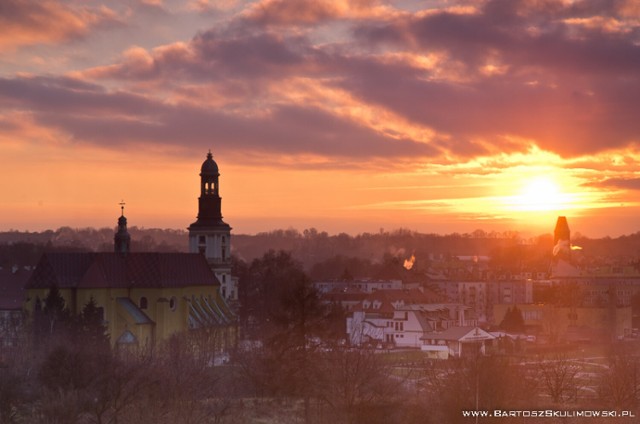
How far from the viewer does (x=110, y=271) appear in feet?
255

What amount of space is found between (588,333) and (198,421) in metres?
69.8

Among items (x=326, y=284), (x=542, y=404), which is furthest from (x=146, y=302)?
(x=326, y=284)

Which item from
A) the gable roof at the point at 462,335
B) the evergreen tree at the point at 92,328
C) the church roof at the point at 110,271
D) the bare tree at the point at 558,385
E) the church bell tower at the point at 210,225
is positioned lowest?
the bare tree at the point at 558,385

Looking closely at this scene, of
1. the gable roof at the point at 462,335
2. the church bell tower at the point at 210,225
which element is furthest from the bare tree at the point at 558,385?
the church bell tower at the point at 210,225

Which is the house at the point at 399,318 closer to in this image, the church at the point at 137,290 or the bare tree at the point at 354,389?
the church at the point at 137,290

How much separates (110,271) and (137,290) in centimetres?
206

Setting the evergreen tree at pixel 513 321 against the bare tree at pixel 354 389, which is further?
the evergreen tree at pixel 513 321

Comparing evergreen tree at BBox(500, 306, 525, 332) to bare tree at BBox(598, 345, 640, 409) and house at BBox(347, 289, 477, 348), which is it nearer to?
house at BBox(347, 289, 477, 348)

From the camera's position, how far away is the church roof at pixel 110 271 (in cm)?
7675

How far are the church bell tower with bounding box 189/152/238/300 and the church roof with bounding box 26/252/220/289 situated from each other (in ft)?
21.7

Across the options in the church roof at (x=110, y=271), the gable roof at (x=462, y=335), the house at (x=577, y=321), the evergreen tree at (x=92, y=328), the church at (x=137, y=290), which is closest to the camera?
the evergreen tree at (x=92, y=328)

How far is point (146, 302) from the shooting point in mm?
78000

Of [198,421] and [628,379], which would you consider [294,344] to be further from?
[628,379]

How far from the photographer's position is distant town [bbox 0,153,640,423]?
153ft
